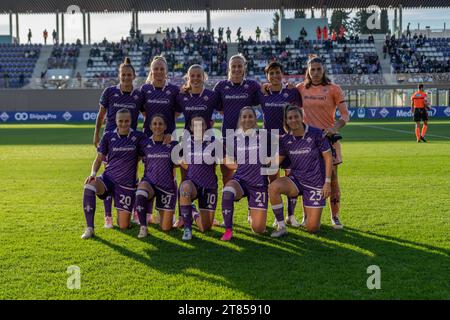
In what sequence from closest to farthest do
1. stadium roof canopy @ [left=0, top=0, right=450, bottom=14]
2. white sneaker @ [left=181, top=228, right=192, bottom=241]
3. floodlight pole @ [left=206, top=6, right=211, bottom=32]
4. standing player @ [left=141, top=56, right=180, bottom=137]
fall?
white sneaker @ [left=181, top=228, right=192, bottom=241] < standing player @ [left=141, top=56, right=180, bottom=137] < stadium roof canopy @ [left=0, top=0, right=450, bottom=14] < floodlight pole @ [left=206, top=6, right=211, bottom=32]

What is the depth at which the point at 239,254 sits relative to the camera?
18.1ft

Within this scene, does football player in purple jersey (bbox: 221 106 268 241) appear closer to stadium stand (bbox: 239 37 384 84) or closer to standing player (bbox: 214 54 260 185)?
standing player (bbox: 214 54 260 185)

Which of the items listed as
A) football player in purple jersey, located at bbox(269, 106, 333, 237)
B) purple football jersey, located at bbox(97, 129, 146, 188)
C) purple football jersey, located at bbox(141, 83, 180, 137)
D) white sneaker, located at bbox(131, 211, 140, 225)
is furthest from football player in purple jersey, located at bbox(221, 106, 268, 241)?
white sneaker, located at bbox(131, 211, 140, 225)

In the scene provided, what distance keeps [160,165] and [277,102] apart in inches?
57.1

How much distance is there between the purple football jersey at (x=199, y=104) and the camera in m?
6.80

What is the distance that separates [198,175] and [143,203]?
65 cm

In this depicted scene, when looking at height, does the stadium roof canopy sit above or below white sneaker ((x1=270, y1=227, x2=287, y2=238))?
above

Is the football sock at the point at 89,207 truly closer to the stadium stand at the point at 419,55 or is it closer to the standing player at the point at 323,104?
the standing player at the point at 323,104

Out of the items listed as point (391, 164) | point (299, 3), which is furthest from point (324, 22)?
point (391, 164)

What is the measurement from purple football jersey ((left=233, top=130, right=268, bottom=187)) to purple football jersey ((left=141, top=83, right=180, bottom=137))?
975 millimetres

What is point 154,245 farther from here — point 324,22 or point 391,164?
point 324,22

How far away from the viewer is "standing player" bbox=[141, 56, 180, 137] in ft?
22.7

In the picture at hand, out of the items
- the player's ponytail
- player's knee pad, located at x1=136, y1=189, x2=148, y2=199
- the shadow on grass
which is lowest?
the shadow on grass

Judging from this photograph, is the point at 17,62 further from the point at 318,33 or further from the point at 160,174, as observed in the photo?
the point at 160,174
